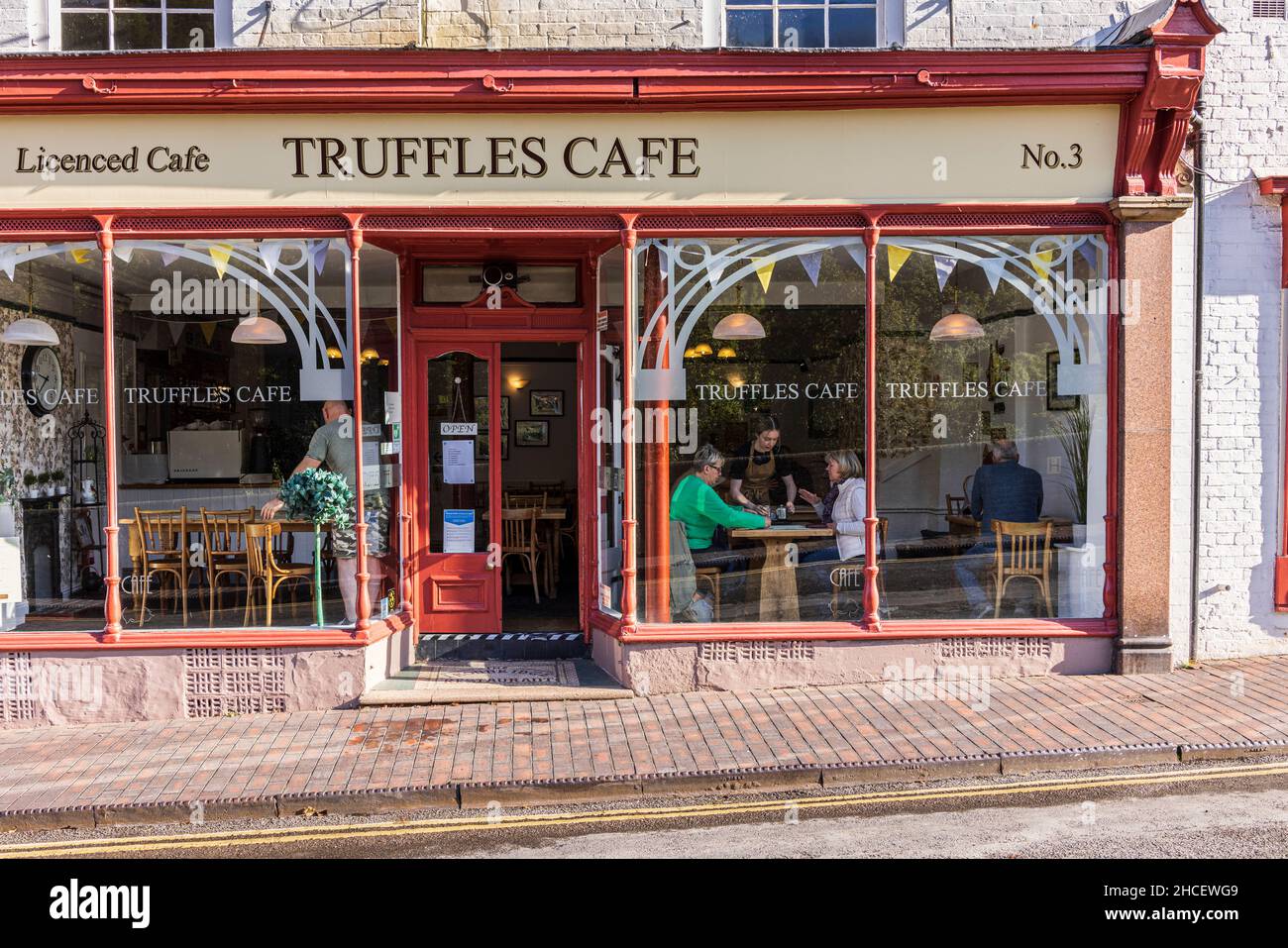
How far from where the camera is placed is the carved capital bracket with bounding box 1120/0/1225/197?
27.5 feet

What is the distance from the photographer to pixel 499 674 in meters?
9.05

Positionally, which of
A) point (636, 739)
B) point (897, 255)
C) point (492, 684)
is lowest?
point (636, 739)

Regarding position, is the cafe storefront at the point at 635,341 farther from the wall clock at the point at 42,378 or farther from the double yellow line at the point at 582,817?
the double yellow line at the point at 582,817

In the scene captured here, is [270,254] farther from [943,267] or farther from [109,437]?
[943,267]

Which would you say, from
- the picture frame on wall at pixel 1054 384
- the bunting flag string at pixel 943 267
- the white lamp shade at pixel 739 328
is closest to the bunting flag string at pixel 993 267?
the bunting flag string at pixel 943 267

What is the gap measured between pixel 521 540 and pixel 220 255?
389cm

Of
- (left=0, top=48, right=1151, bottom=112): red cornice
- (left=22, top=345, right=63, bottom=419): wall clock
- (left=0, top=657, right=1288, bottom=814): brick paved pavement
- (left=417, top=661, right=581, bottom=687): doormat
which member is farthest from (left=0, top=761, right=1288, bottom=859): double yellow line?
(left=0, top=48, right=1151, bottom=112): red cornice

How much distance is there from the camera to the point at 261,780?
674 cm

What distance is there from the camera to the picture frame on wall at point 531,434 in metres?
14.8

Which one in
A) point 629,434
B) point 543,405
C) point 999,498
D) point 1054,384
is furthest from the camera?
point 543,405

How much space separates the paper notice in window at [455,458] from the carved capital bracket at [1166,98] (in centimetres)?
580

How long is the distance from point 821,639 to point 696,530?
4.38 ft

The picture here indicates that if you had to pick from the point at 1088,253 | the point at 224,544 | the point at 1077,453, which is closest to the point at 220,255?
the point at 224,544

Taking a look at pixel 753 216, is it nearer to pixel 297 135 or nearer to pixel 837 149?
pixel 837 149
